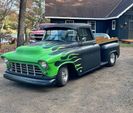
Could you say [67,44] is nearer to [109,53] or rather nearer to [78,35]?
[78,35]

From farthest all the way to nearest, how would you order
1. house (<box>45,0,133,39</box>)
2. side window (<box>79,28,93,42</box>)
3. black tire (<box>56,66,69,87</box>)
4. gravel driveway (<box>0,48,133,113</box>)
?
house (<box>45,0,133,39</box>)
side window (<box>79,28,93,42</box>)
black tire (<box>56,66,69,87</box>)
gravel driveway (<box>0,48,133,113</box>)

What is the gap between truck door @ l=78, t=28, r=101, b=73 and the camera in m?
Answer: 8.21

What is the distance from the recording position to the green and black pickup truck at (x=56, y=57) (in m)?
6.86

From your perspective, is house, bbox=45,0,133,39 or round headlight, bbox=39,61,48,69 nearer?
round headlight, bbox=39,61,48,69

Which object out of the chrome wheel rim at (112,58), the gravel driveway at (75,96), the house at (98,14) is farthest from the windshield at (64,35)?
the house at (98,14)

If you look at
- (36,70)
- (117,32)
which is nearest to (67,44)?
(36,70)

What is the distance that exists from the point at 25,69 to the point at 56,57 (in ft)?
3.25

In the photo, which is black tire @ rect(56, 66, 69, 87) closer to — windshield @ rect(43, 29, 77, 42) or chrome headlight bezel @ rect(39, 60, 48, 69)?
chrome headlight bezel @ rect(39, 60, 48, 69)

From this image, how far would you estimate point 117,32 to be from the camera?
2589 centimetres

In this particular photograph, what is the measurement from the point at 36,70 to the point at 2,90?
3.81 ft

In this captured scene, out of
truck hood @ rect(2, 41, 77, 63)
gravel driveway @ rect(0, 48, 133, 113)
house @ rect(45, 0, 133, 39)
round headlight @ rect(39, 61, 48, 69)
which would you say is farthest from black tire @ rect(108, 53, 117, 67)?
house @ rect(45, 0, 133, 39)

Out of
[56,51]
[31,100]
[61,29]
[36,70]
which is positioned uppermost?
[61,29]

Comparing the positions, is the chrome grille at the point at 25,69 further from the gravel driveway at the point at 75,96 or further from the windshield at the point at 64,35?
the windshield at the point at 64,35

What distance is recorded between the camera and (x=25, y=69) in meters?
7.16
